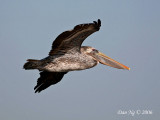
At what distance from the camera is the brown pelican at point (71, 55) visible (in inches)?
443

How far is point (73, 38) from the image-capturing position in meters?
11.6

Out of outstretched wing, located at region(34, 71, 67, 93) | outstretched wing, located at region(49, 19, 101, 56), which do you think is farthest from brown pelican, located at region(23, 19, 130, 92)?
outstretched wing, located at region(34, 71, 67, 93)

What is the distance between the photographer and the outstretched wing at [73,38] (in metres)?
11.1

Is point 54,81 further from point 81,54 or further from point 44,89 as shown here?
point 81,54

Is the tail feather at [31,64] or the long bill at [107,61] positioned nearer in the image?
the tail feather at [31,64]

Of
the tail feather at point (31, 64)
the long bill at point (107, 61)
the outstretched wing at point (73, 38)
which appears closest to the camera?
the outstretched wing at point (73, 38)

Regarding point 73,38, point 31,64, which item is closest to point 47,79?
point 31,64

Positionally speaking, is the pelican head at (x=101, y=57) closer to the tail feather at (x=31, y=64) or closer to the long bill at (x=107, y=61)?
the long bill at (x=107, y=61)

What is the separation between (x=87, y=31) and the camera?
1134 centimetres

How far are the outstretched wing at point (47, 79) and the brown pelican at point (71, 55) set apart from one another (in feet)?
4.74

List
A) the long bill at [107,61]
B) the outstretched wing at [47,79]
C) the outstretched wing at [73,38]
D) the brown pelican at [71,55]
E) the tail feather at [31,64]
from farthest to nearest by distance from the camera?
1. the outstretched wing at [47,79]
2. the long bill at [107,61]
3. the tail feather at [31,64]
4. the brown pelican at [71,55]
5. the outstretched wing at [73,38]

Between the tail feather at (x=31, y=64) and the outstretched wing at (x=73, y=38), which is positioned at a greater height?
the outstretched wing at (x=73, y=38)

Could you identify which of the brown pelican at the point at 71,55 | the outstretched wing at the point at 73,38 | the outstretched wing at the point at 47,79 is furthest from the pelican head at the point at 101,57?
A: the outstretched wing at the point at 47,79

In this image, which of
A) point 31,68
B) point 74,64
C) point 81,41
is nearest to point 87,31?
point 81,41
